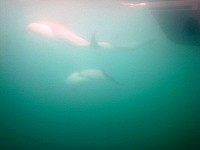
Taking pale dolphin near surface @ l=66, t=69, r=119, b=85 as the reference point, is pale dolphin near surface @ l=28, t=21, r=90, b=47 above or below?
above

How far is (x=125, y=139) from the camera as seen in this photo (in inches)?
37.1

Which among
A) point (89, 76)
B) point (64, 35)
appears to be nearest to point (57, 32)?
point (64, 35)

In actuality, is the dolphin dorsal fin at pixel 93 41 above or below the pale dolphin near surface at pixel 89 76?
above

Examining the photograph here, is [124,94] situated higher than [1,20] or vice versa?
[1,20]

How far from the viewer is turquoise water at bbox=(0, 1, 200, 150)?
0.84 m

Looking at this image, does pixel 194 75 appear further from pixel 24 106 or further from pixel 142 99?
pixel 24 106

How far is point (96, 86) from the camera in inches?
34.2

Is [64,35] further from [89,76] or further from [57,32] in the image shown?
[89,76]

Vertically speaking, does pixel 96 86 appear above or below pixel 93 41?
below

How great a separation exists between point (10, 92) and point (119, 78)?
1.28 ft

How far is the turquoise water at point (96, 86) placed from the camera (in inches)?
33.2

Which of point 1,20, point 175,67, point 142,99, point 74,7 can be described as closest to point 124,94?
point 142,99

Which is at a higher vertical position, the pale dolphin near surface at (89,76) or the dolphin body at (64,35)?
the dolphin body at (64,35)

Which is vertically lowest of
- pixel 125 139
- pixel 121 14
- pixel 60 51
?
pixel 125 139
